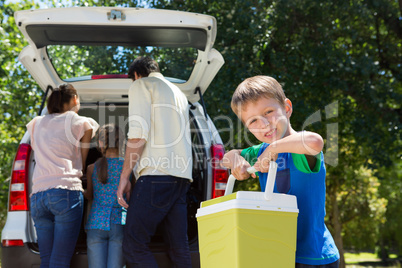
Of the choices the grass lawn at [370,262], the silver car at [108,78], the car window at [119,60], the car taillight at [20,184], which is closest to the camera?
the silver car at [108,78]

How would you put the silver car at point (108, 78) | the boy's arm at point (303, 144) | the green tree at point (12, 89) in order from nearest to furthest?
the boy's arm at point (303, 144) → the silver car at point (108, 78) → the green tree at point (12, 89)

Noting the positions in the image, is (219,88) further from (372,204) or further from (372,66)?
(372,204)

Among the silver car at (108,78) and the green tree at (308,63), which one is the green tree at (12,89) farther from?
the silver car at (108,78)

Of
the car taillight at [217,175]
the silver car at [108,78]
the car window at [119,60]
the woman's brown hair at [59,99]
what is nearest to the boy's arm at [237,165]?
the silver car at [108,78]

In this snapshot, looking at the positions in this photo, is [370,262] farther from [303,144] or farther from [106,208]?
[303,144]

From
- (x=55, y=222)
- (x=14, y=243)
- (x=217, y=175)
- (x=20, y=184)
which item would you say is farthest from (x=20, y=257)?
(x=217, y=175)

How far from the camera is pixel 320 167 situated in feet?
5.39

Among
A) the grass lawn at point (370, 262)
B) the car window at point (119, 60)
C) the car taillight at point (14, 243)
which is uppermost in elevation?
the car window at point (119, 60)

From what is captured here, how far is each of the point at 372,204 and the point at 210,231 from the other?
20.5 m

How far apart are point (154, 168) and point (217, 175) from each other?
0.70 meters

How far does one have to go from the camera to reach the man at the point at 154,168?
126 inches

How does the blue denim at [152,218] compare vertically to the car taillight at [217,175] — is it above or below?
below

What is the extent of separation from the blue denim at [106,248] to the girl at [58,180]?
0.44 ft

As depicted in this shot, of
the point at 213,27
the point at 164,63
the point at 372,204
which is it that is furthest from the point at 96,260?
the point at 372,204
